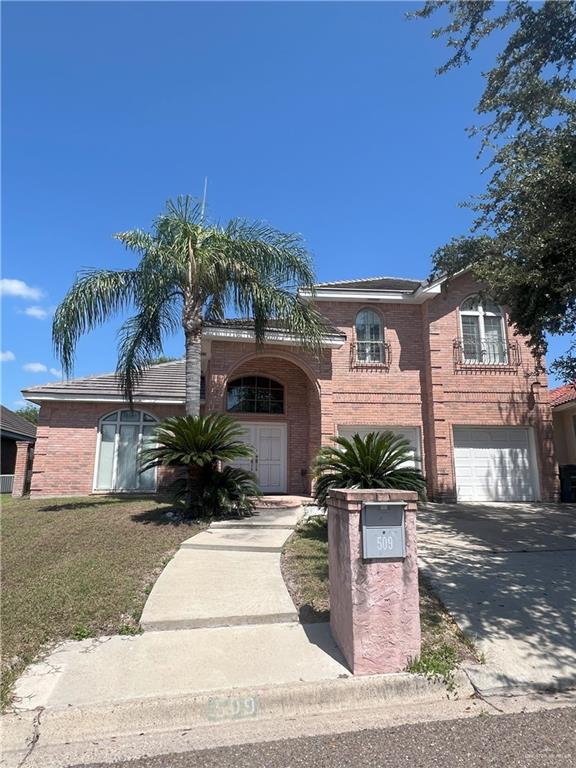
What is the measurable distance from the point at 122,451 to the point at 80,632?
11365mm

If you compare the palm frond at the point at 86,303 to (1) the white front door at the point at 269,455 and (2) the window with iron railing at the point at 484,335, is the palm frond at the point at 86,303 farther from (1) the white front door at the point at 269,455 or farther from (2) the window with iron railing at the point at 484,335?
(2) the window with iron railing at the point at 484,335

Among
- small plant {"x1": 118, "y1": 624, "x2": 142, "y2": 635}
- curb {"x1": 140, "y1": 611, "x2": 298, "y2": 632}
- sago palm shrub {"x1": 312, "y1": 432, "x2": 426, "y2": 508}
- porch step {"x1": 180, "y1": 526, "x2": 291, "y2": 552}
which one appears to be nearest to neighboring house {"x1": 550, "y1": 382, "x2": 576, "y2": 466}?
sago palm shrub {"x1": 312, "y1": 432, "x2": 426, "y2": 508}

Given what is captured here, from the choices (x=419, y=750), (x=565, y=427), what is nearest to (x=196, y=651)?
(x=419, y=750)

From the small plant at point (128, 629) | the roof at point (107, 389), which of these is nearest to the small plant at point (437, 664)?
the small plant at point (128, 629)

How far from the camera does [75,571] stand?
241 inches

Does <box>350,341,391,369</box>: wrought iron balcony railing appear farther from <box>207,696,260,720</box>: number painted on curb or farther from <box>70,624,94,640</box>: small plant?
<box>207,696,260,720</box>: number painted on curb

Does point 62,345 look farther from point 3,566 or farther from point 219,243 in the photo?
point 3,566

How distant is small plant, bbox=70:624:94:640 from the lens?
438cm

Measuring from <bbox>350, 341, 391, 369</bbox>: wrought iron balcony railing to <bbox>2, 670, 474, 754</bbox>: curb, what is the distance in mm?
11501

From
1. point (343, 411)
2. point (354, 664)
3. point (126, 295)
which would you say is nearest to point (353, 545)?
point (354, 664)

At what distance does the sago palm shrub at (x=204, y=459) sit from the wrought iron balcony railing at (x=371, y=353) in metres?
5.90

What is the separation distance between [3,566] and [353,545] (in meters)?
5.18

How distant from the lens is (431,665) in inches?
150

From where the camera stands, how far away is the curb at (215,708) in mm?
3100
